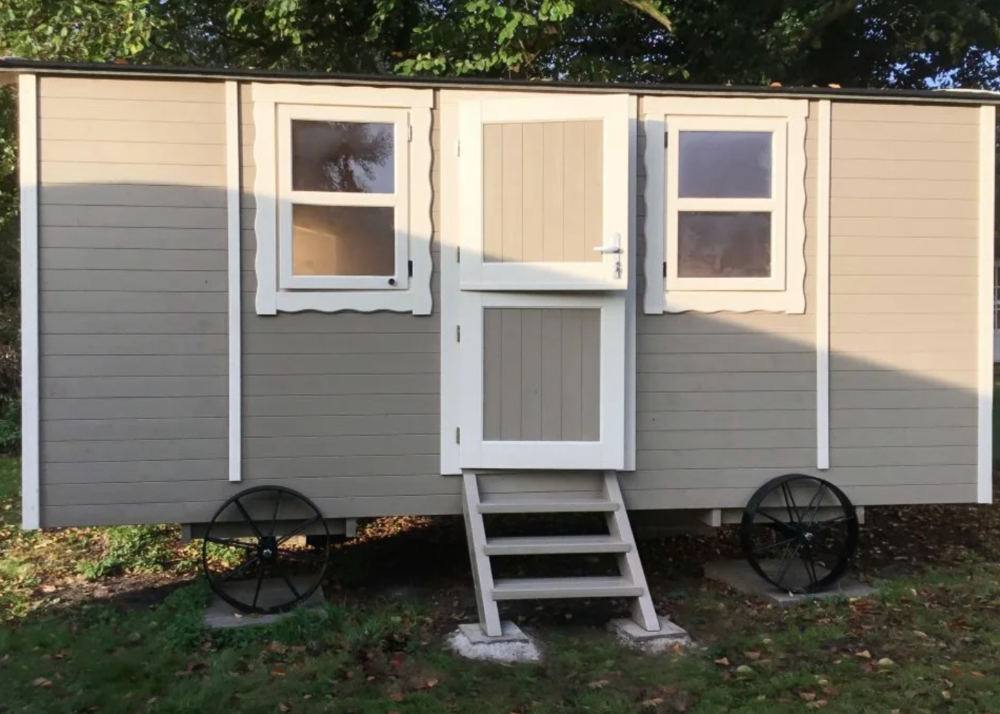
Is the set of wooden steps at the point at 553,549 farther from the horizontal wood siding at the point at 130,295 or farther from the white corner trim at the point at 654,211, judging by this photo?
the horizontal wood siding at the point at 130,295

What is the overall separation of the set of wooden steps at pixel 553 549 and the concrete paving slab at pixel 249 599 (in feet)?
3.04

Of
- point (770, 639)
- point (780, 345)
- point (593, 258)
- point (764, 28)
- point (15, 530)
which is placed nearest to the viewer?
point (770, 639)

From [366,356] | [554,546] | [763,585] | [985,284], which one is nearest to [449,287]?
[366,356]

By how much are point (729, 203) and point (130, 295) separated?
305cm

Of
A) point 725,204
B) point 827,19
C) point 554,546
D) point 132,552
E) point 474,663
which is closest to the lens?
point 474,663

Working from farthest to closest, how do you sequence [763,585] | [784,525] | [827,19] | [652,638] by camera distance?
[827,19]
[763,585]
[784,525]
[652,638]

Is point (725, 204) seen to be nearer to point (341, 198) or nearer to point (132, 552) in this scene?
point (341, 198)

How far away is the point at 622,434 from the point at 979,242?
224cm

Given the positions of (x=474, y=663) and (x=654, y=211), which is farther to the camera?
(x=654, y=211)

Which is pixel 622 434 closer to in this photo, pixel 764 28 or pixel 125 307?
pixel 125 307

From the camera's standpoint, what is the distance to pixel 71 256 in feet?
13.5

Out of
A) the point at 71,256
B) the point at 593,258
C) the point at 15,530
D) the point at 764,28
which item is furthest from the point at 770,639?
the point at 764,28

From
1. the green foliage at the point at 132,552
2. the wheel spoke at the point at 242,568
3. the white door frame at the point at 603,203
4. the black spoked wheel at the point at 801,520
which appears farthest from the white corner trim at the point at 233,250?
the black spoked wheel at the point at 801,520

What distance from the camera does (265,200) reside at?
4250mm
